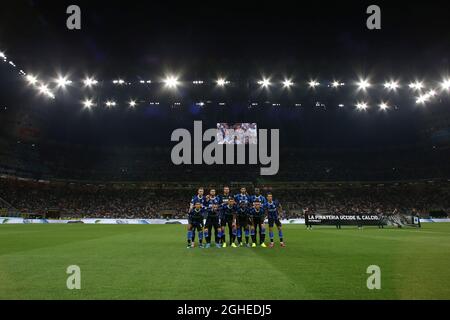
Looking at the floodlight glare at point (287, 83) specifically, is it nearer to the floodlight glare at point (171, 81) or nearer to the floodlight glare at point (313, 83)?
the floodlight glare at point (313, 83)

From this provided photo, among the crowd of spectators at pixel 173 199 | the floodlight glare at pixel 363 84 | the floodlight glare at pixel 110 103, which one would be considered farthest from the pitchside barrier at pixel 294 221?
the floodlight glare at pixel 110 103

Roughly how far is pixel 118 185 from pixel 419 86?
53153 mm

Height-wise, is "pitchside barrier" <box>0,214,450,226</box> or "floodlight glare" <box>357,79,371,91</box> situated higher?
"floodlight glare" <box>357,79,371,91</box>

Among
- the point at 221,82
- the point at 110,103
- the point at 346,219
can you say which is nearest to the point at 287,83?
the point at 221,82

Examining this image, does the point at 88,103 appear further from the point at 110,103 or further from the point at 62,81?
the point at 62,81

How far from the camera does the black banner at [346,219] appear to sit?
33062mm

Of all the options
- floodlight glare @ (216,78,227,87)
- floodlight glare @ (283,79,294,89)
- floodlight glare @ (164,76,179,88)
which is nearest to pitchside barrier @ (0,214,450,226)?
floodlight glare @ (283,79,294,89)

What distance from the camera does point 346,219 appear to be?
33.5 m

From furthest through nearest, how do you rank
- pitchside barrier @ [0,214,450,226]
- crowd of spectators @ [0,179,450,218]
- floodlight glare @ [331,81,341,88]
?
crowd of spectators @ [0,179,450,218] < floodlight glare @ [331,81,341,88] < pitchside barrier @ [0,214,450,226]

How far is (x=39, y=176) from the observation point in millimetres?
62094

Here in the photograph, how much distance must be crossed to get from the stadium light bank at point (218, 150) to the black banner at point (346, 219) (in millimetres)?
22586

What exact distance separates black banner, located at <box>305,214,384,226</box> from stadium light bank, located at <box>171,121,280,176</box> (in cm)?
2259

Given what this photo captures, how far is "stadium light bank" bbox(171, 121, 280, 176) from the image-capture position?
5863 centimetres

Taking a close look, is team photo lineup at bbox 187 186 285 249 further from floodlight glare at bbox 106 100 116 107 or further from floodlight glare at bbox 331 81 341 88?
floodlight glare at bbox 106 100 116 107
